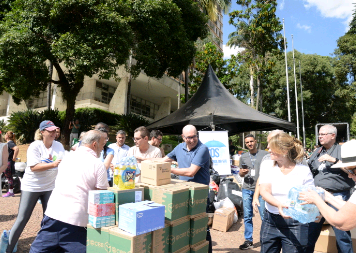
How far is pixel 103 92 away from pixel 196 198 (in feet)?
81.6

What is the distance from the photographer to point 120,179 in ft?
7.71

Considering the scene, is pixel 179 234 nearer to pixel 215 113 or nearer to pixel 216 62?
pixel 215 113

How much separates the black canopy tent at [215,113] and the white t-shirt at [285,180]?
536 centimetres

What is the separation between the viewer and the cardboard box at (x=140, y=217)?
6.69 feet

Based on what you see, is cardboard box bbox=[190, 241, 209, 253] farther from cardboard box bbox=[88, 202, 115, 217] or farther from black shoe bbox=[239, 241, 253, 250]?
black shoe bbox=[239, 241, 253, 250]

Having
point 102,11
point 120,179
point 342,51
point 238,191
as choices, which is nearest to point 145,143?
point 120,179

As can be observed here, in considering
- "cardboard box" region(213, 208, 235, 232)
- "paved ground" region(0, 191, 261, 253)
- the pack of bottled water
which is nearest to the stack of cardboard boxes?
the pack of bottled water

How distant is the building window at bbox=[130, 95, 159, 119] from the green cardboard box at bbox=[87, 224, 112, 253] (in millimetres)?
28161

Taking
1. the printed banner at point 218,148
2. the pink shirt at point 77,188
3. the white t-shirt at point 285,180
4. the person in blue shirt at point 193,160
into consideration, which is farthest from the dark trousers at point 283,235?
the printed banner at point 218,148

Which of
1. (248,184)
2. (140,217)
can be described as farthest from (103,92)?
(140,217)

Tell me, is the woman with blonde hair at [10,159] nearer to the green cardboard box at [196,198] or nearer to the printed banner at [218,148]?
the printed banner at [218,148]

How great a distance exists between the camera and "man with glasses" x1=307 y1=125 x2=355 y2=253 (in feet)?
10.5

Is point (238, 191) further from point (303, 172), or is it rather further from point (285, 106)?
point (285, 106)

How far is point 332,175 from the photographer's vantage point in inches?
133
